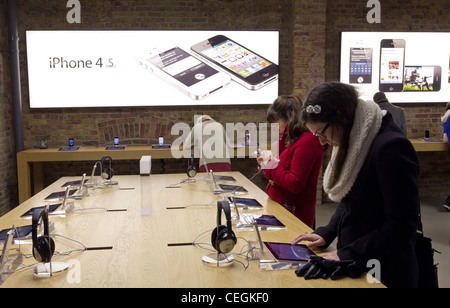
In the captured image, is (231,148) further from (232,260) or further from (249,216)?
(232,260)

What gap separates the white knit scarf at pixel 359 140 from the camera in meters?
1.65

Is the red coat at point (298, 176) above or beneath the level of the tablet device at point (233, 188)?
above

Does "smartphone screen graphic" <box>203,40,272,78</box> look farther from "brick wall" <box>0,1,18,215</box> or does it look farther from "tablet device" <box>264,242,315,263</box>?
"tablet device" <box>264,242,315,263</box>

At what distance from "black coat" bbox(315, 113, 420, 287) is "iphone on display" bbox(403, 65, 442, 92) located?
215 inches

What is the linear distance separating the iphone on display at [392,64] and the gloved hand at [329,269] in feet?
18.0

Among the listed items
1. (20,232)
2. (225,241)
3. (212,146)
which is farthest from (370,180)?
(212,146)

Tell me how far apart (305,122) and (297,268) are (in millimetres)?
612

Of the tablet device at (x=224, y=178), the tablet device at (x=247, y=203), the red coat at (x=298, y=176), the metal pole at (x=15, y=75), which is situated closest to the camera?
the red coat at (x=298, y=176)

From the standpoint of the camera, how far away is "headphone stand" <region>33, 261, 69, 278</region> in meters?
1.67

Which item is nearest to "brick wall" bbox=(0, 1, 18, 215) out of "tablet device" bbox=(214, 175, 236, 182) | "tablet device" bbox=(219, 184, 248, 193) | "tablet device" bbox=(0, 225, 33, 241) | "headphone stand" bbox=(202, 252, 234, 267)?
"tablet device" bbox=(214, 175, 236, 182)

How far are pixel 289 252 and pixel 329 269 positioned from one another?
0.92 feet

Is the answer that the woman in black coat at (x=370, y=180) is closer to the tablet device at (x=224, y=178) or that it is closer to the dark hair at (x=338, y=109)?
the dark hair at (x=338, y=109)

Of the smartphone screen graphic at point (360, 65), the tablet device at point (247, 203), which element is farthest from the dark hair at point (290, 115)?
the smartphone screen graphic at point (360, 65)

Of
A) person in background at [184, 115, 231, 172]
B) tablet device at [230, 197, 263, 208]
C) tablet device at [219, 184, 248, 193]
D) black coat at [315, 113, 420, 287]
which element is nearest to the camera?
black coat at [315, 113, 420, 287]
